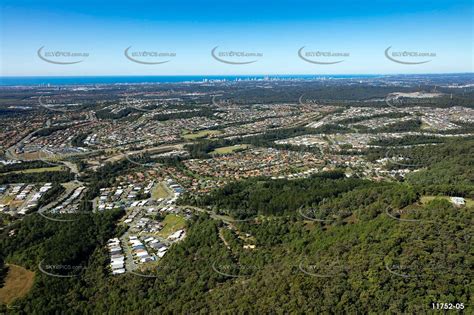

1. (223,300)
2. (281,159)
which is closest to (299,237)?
(223,300)

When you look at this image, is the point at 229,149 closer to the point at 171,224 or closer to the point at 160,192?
the point at 160,192

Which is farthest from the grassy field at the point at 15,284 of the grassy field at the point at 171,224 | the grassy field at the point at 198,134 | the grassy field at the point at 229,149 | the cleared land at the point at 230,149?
the grassy field at the point at 198,134

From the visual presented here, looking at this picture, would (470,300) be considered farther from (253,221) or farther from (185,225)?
(185,225)

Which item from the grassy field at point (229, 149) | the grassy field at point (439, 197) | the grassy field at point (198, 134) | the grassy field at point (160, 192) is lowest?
the grassy field at point (160, 192)

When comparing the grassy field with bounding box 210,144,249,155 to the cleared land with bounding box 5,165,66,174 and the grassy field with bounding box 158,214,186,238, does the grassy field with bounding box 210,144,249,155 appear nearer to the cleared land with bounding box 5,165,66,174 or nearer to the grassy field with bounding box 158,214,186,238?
the cleared land with bounding box 5,165,66,174

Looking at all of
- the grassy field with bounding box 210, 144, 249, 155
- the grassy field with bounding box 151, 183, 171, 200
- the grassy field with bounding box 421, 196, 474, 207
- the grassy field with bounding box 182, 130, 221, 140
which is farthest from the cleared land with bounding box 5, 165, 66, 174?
the grassy field with bounding box 421, 196, 474, 207

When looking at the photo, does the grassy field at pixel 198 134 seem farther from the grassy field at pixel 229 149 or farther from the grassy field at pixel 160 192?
the grassy field at pixel 160 192

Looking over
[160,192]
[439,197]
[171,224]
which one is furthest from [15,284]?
[439,197]
